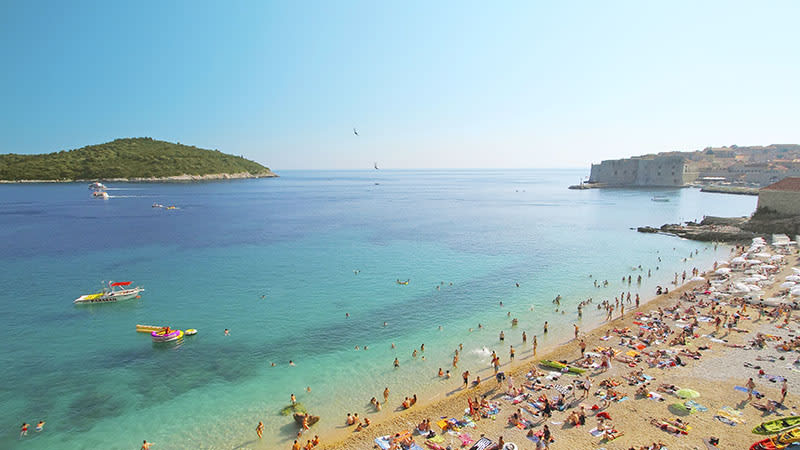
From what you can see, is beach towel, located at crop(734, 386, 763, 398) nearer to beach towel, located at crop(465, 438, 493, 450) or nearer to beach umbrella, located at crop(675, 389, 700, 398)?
beach umbrella, located at crop(675, 389, 700, 398)

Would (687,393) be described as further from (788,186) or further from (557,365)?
(788,186)

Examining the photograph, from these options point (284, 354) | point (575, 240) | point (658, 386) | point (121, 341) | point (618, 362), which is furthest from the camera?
point (575, 240)

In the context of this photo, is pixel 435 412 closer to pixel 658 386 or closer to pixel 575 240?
pixel 658 386

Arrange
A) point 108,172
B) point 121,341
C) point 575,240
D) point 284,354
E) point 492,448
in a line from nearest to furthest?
point 492,448
point 284,354
point 121,341
point 575,240
point 108,172

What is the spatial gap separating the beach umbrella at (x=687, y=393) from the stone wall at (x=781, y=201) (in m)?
54.3

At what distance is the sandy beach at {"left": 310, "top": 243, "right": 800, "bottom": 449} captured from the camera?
1495 cm

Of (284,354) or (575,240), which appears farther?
(575,240)

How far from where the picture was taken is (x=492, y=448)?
14188 mm

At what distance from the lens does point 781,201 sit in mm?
55438

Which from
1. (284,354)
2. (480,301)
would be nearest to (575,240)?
(480,301)

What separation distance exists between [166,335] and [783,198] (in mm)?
73974

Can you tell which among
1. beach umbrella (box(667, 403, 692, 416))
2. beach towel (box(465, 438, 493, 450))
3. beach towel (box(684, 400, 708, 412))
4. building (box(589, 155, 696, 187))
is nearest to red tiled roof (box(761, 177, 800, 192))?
beach towel (box(684, 400, 708, 412))

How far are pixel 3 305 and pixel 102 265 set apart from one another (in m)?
11.8

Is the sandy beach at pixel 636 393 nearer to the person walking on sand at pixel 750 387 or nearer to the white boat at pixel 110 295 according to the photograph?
the person walking on sand at pixel 750 387
